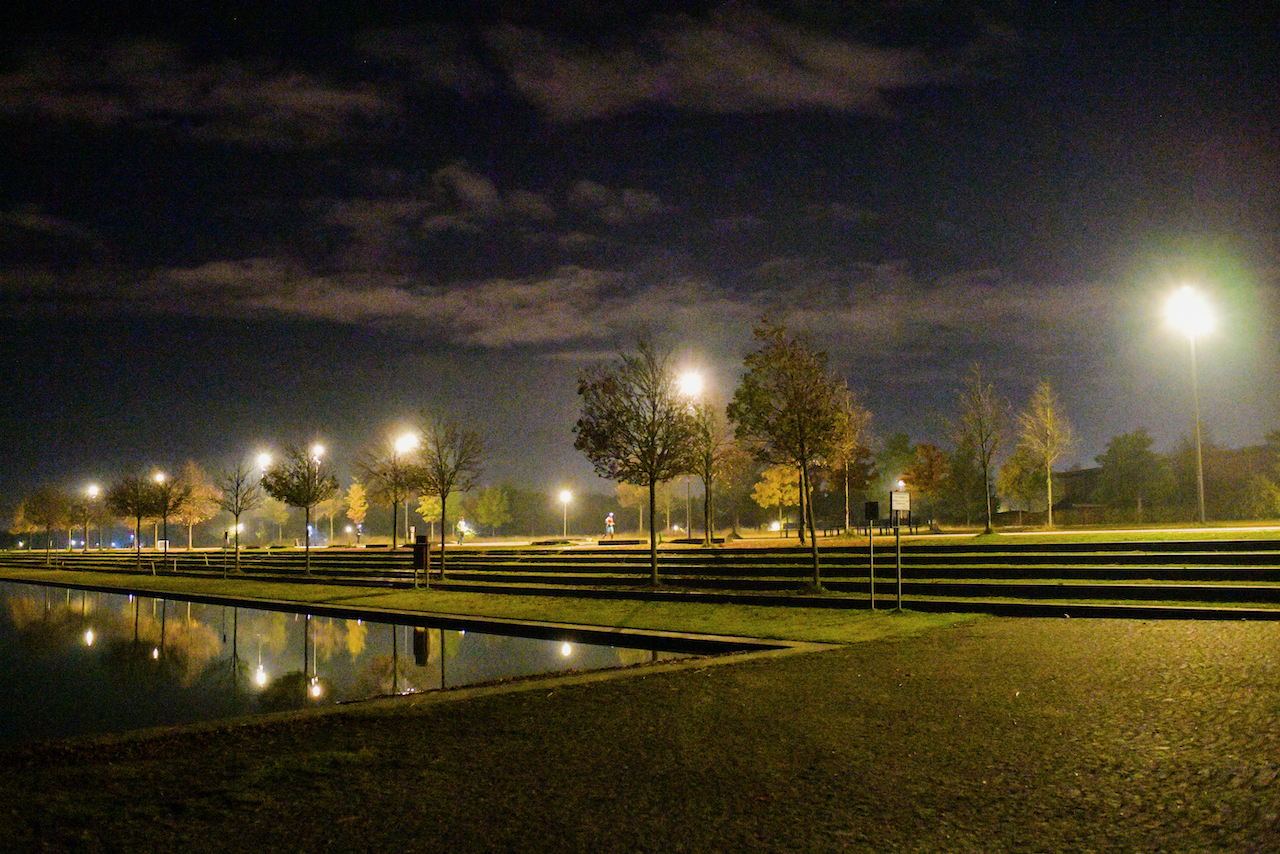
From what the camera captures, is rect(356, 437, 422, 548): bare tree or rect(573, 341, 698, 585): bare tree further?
rect(356, 437, 422, 548): bare tree

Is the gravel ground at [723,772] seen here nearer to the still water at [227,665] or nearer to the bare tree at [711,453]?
the still water at [227,665]

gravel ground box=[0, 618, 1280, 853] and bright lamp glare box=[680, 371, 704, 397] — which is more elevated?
bright lamp glare box=[680, 371, 704, 397]

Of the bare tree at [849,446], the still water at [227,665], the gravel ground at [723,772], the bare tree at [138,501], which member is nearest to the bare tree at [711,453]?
the bare tree at [849,446]

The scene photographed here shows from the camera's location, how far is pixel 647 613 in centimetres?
1581

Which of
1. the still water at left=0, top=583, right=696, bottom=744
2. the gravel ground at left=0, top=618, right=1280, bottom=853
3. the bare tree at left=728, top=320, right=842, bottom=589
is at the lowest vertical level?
the still water at left=0, top=583, right=696, bottom=744

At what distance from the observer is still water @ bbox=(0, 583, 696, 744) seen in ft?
30.8

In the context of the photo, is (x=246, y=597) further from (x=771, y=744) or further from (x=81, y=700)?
(x=771, y=744)

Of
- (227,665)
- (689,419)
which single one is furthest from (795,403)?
(227,665)

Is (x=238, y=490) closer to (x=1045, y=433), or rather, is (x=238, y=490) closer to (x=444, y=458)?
(x=444, y=458)

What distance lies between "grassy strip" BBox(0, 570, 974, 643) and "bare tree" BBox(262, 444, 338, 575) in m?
7.59

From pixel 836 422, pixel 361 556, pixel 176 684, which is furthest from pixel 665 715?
pixel 361 556

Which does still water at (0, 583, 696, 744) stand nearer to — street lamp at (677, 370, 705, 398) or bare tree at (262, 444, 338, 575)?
street lamp at (677, 370, 705, 398)

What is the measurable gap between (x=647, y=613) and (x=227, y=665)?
7.16 m

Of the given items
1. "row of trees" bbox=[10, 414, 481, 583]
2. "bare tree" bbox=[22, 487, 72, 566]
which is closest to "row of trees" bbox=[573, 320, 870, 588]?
"row of trees" bbox=[10, 414, 481, 583]
